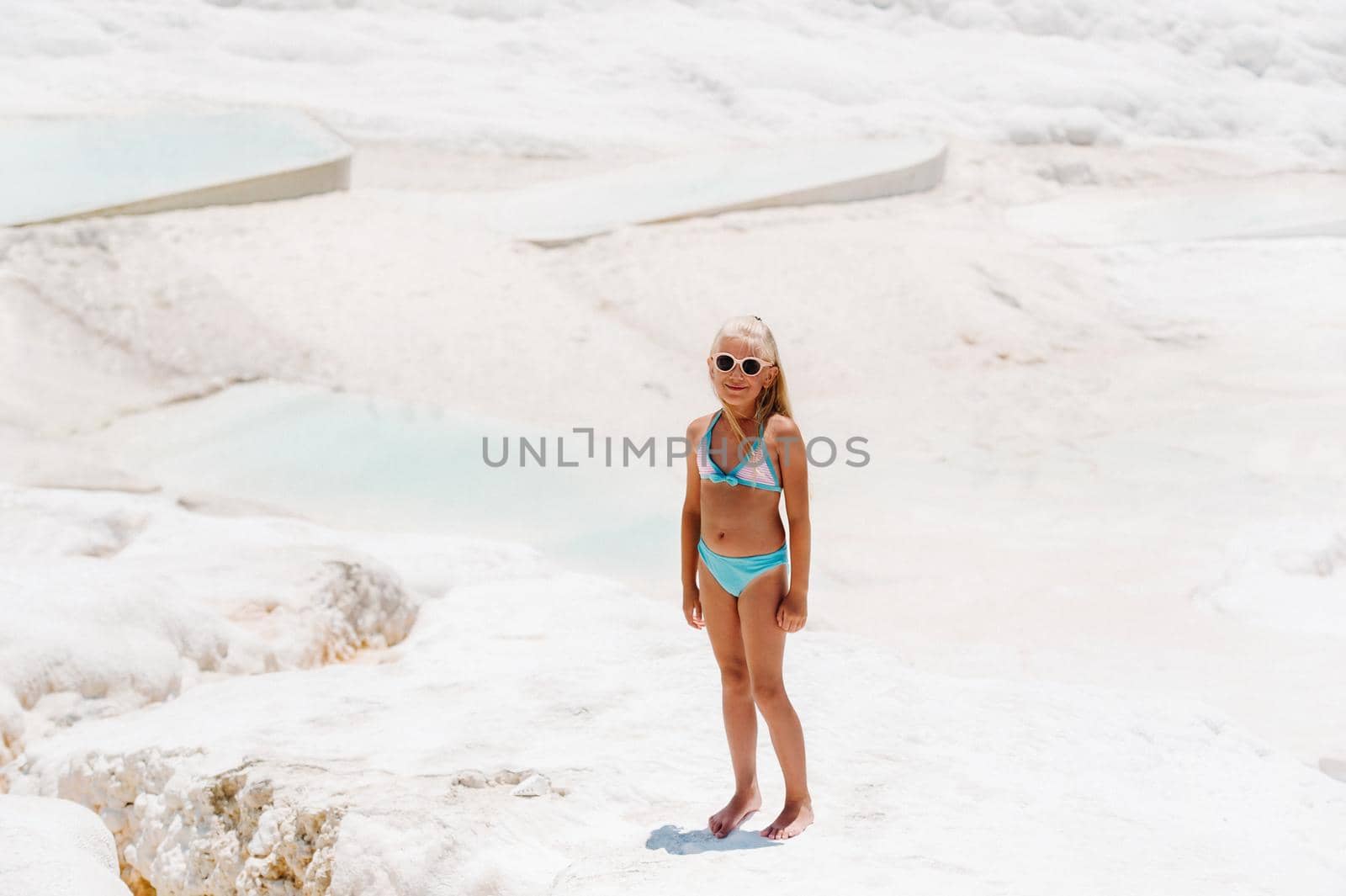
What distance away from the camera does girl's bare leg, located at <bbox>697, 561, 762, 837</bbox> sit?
173 centimetres

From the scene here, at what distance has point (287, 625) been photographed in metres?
2.72

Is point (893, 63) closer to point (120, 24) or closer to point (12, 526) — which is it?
point (120, 24)


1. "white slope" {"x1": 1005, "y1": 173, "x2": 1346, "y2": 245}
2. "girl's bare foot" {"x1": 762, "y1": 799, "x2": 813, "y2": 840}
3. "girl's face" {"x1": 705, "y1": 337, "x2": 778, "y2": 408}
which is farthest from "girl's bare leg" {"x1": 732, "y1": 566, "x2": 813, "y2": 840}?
"white slope" {"x1": 1005, "y1": 173, "x2": 1346, "y2": 245}

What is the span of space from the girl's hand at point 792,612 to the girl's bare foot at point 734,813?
232mm

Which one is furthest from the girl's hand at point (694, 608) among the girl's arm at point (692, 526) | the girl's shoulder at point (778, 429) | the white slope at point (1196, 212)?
the white slope at point (1196, 212)

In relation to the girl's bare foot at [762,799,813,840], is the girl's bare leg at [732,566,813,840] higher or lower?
higher

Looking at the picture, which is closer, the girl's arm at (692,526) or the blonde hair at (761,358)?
the blonde hair at (761,358)

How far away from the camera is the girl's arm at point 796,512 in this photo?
1664 mm

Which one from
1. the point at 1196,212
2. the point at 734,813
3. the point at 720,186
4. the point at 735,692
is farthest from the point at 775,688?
the point at 1196,212

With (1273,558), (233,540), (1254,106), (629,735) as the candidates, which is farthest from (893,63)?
(629,735)

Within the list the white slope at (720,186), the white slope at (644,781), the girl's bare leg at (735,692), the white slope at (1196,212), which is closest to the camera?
the white slope at (644,781)

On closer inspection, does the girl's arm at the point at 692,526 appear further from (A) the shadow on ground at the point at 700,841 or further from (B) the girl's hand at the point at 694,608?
(A) the shadow on ground at the point at 700,841

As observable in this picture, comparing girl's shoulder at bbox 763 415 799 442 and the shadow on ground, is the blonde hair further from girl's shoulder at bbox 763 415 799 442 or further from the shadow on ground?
the shadow on ground

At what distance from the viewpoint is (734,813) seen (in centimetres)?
172
